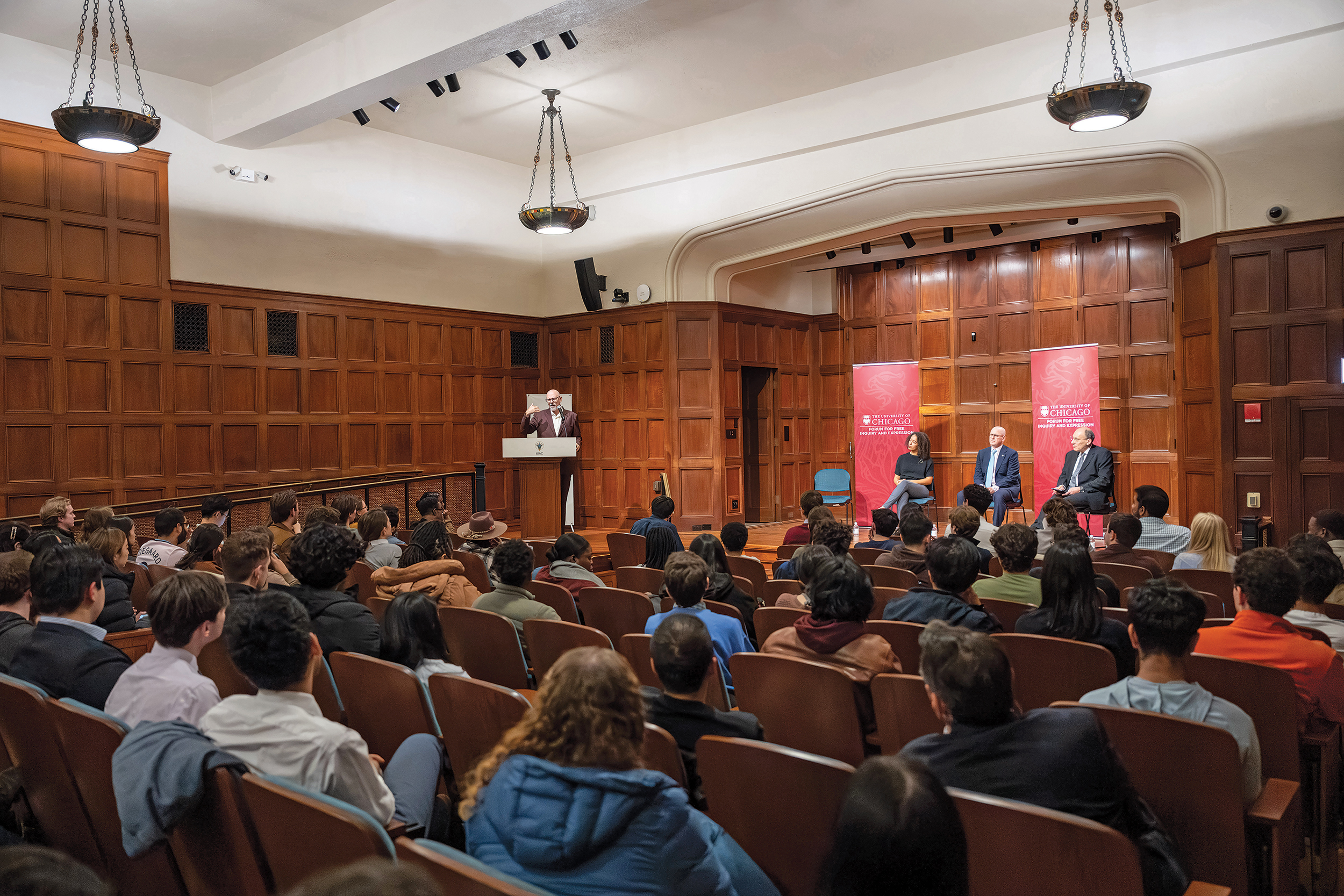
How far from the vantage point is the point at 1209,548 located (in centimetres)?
473

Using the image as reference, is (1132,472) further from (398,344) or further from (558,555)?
(398,344)

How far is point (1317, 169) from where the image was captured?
22.6ft

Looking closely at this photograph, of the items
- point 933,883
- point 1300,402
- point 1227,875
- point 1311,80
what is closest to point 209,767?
point 933,883

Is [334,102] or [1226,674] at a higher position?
[334,102]

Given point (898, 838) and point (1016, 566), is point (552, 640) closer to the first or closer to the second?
point (1016, 566)

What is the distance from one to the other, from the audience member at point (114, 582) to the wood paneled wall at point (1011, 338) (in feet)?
30.6

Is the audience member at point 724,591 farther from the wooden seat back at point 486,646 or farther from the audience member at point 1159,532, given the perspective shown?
the audience member at point 1159,532

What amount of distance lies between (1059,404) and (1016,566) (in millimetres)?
6851

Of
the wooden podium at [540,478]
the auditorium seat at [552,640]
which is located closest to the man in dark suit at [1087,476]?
the wooden podium at [540,478]

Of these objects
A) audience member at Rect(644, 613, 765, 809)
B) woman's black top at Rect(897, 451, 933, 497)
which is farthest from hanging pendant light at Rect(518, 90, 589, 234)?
audience member at Rect(644, 613, 765, 809)

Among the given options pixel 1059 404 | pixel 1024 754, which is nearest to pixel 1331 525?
pixel 1024 754

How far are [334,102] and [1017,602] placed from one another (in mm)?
7043

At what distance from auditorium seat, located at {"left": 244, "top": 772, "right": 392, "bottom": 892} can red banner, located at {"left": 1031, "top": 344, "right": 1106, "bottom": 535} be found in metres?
9.30

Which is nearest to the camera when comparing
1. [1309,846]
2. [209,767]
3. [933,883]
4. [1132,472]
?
[933,883]
